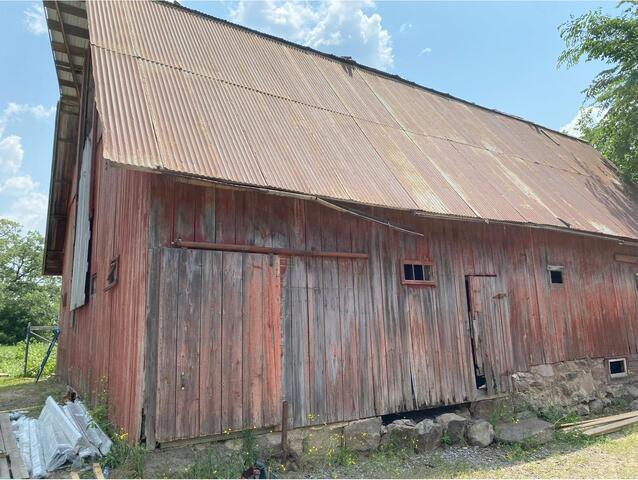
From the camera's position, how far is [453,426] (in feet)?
22.4

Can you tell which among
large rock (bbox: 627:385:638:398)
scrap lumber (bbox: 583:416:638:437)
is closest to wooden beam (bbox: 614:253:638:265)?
large rock (bbox: 627:385:638:398)

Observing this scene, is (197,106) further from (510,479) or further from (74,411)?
(510,479)

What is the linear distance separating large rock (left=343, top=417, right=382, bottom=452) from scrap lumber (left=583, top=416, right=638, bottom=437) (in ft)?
12.3

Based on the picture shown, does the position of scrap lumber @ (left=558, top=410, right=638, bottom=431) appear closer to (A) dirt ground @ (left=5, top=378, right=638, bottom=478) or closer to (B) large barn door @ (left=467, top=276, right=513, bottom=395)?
(A) dirt ground @ (left=5, top=378, right=638, bottom=478)

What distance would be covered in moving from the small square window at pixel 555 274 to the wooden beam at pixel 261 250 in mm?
4674

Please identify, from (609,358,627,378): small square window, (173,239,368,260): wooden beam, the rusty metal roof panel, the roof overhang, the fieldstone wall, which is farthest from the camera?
(609,358,627,378): small square window

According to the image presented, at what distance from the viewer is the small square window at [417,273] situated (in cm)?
715

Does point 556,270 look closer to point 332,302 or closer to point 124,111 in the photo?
point 332,302

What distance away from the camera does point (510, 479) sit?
5539 mm

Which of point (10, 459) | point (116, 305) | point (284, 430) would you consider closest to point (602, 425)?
point (284, 430)

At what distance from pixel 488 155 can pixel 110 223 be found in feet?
25.6

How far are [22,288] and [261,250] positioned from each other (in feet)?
102

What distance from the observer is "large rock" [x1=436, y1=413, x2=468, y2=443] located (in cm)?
678

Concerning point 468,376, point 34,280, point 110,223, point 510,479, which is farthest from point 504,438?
point 34,280
